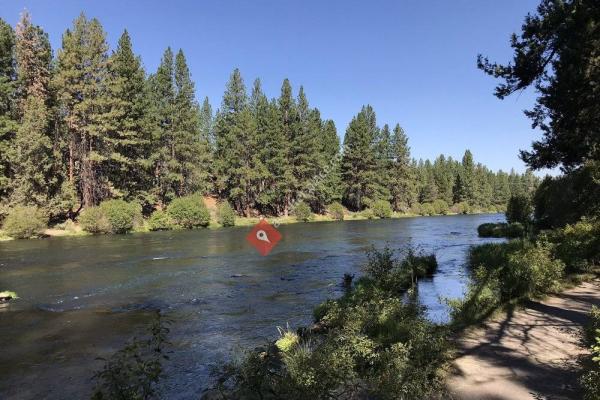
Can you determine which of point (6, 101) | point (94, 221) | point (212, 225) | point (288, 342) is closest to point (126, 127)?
point (6, 101)

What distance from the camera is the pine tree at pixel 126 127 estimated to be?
52312mm

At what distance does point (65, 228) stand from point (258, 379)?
Result: 47952 mm

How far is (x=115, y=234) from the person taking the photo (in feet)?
148

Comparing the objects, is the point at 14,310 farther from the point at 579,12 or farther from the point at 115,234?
the point at 115,234

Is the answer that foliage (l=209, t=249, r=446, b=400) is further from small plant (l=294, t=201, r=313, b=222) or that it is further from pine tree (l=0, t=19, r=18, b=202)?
small plant (l=294, t=201, r=313, b=222)

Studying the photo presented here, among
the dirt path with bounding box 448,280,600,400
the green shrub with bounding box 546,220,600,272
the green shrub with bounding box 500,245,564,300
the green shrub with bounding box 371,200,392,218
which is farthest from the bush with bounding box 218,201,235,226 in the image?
the dirt path with bounding box 448,280,600,400

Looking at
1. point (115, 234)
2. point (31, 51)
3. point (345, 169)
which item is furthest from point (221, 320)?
point (345, 169)

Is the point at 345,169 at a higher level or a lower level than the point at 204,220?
higher

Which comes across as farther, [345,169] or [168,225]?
[345,169]

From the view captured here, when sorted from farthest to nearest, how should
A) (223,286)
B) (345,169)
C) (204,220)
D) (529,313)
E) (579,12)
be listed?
(345,169)
(204,220)
(223,286)
(579,12)
(529,313)

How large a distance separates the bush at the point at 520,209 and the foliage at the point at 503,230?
2638 millimetres

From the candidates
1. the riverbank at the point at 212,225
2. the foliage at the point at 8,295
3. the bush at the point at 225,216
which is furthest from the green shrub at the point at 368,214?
the foliage at the point at 8,295

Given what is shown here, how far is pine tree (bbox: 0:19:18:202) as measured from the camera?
45219mm

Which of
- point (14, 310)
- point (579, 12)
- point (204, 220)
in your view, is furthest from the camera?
point (204, 220)
